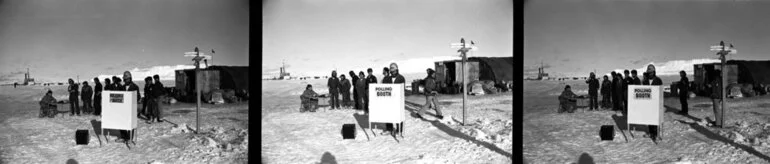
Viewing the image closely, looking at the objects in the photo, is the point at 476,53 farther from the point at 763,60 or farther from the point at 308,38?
the point at 763,60

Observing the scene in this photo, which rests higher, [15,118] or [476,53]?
[476,53]

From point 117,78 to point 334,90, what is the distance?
2.16 metres

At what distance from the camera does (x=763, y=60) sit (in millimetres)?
6320

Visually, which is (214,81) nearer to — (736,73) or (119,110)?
(119,110)

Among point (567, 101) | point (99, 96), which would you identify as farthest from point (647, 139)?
point (99, 96)

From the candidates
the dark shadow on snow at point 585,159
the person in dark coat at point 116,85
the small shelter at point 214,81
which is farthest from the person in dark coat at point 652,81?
the person in dark coat at point 116,85

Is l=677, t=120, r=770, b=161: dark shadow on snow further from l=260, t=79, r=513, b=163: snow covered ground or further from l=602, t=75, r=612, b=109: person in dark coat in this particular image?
l=260, t=79, r=513, b=163: snow covered ground

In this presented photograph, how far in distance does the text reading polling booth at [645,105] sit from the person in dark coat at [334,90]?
2839 millimetres

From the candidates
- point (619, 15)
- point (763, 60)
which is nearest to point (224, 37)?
point (619, 15)

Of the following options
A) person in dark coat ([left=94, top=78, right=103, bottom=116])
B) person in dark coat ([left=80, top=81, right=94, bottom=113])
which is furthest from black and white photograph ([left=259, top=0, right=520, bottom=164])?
person in dark coat ([left=80, top=81, right=94, bottom=113])

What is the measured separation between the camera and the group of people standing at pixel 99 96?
6.78m

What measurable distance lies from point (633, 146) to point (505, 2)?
1.83 m

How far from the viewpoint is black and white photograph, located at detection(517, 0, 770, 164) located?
6375 mm

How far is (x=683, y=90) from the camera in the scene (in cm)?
641
